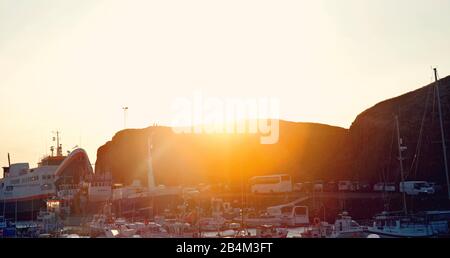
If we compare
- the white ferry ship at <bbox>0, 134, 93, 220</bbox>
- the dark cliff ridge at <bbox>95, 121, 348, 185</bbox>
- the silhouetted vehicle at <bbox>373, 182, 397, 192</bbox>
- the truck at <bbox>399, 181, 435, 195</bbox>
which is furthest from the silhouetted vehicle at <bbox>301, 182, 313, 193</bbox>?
the dark cliff ridge at <bbox>95, 121, 348, 185</bbox>

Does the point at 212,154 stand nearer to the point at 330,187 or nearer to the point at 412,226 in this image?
the point at 330,187

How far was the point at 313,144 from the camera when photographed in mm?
160375

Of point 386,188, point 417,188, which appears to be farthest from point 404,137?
point 417,188

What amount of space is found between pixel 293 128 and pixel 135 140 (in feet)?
183

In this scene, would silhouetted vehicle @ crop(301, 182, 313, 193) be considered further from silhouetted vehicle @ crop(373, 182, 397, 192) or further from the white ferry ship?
the white ferry ship

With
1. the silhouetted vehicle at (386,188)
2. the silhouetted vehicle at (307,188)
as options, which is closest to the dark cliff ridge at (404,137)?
the silhouetted vehicle at (386,188)

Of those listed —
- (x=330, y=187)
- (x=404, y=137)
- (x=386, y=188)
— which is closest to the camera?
(x=386, y=188)

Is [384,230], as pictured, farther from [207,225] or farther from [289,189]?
[289,189]

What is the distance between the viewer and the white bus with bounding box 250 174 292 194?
264 feet

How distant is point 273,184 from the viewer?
82625 mm

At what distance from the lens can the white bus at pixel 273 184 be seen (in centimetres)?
8050

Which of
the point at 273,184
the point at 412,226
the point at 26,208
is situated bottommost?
the point at 26,208
